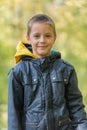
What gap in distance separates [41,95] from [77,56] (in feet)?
3.49

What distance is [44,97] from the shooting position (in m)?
1.55

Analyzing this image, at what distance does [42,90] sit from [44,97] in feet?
0.11

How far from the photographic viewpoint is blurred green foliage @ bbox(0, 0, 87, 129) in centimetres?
256

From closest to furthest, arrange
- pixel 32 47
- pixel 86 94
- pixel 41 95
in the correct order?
pixel 41 95 → pixel 32 47 → pixel 86 94

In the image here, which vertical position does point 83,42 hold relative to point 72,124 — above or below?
above

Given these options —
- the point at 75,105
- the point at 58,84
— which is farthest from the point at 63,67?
the point at 75,105

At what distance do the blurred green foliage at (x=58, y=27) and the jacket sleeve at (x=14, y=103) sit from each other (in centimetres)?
96

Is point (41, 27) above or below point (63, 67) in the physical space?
above

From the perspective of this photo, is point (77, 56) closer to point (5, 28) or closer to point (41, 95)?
point (5, 28)

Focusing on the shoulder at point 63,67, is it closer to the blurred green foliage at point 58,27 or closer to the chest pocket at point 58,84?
the chest pocket at point 58,84

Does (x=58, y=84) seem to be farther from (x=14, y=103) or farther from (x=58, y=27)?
(x=58, y=27)

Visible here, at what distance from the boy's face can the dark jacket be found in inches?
1.7

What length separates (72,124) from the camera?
63.7 inches

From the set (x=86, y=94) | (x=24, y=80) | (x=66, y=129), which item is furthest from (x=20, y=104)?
(x=86, y=94)
